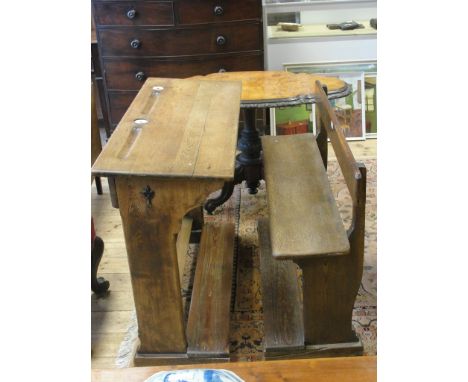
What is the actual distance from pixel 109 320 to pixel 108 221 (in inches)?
34.9

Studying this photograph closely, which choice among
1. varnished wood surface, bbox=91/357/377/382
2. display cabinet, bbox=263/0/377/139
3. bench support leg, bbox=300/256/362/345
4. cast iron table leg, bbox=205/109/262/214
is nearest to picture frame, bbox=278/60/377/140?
display cabinet, bbox=263/0/377/139

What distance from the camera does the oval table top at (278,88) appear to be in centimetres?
256

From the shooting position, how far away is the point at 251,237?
8.79 ft

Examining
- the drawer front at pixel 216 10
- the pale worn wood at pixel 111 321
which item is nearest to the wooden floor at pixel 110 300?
the pale worn wood at pixel 111 321

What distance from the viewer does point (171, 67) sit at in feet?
11.4

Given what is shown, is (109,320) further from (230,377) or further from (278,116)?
(278,116)

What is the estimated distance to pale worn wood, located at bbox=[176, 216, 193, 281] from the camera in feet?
7.28

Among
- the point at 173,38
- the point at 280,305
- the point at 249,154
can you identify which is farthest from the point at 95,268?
the point at 173,38

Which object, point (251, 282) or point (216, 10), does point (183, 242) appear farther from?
point (216, 10)

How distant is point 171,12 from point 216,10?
285mm

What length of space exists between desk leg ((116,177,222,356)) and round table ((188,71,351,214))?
1111 millimetres

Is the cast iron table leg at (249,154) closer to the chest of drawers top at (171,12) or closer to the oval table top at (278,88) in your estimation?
the oval table top at (278,88)
